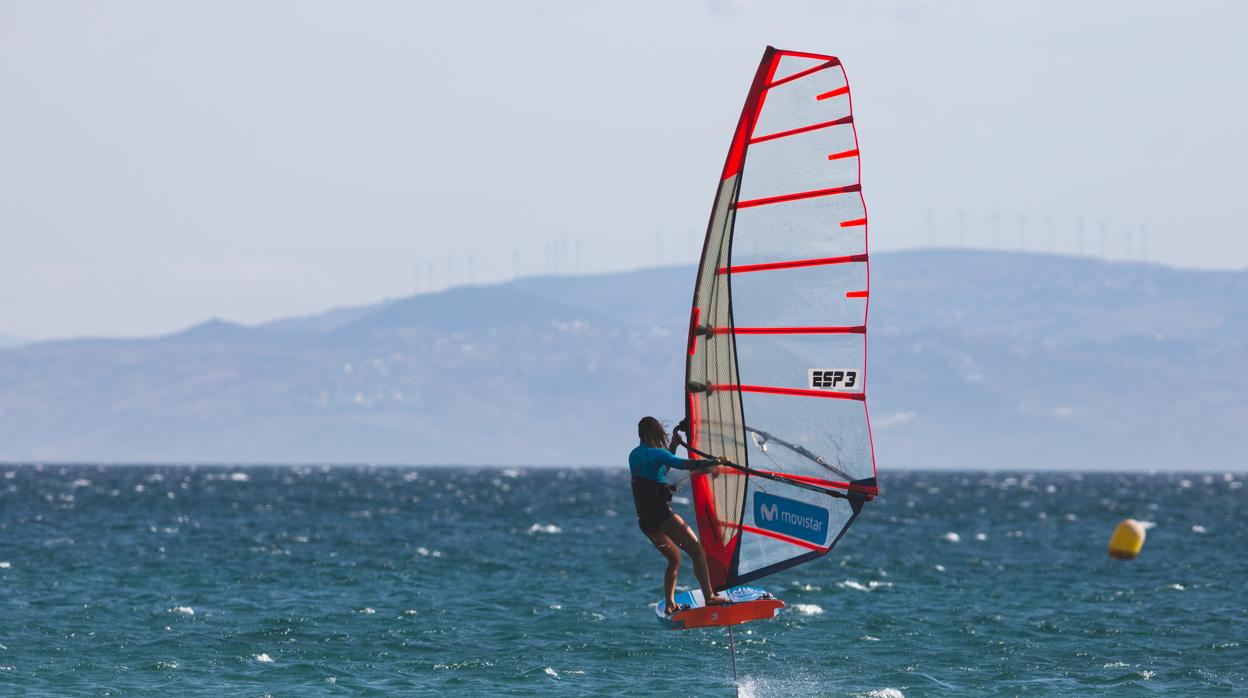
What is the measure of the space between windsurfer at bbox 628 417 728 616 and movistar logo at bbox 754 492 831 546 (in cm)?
75

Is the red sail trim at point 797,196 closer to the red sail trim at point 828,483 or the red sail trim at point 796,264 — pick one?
the red sail trim at point 796,264

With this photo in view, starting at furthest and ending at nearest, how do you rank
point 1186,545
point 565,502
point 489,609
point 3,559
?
1. point 565,502
2. point 1186,545
3. point 3,559
4. point 489,609

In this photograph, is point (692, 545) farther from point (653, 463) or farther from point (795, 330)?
point (795, 330)

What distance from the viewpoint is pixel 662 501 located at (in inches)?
687

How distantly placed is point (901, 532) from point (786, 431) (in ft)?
137

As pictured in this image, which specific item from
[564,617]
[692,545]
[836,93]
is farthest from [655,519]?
[564,617]

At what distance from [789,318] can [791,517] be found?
213 cm

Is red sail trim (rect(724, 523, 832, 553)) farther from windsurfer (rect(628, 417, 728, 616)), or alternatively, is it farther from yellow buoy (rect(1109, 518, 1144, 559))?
yellow buoy (rect(1109, 518, 1144, 559))

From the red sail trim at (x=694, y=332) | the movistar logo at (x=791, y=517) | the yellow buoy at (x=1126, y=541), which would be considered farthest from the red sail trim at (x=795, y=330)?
the yellow buoy at (x=1126, y=541)

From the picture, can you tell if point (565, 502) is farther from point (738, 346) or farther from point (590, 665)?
point (738, 346)

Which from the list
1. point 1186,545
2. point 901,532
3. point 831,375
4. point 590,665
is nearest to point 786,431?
point 831,375

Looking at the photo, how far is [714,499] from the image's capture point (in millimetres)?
18109

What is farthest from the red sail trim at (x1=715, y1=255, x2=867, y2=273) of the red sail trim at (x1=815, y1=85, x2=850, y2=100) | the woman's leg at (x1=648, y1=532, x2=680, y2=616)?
the woman's leg at (x1=648, y1=532, x2=680, y2=616)

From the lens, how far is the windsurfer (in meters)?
17.2
